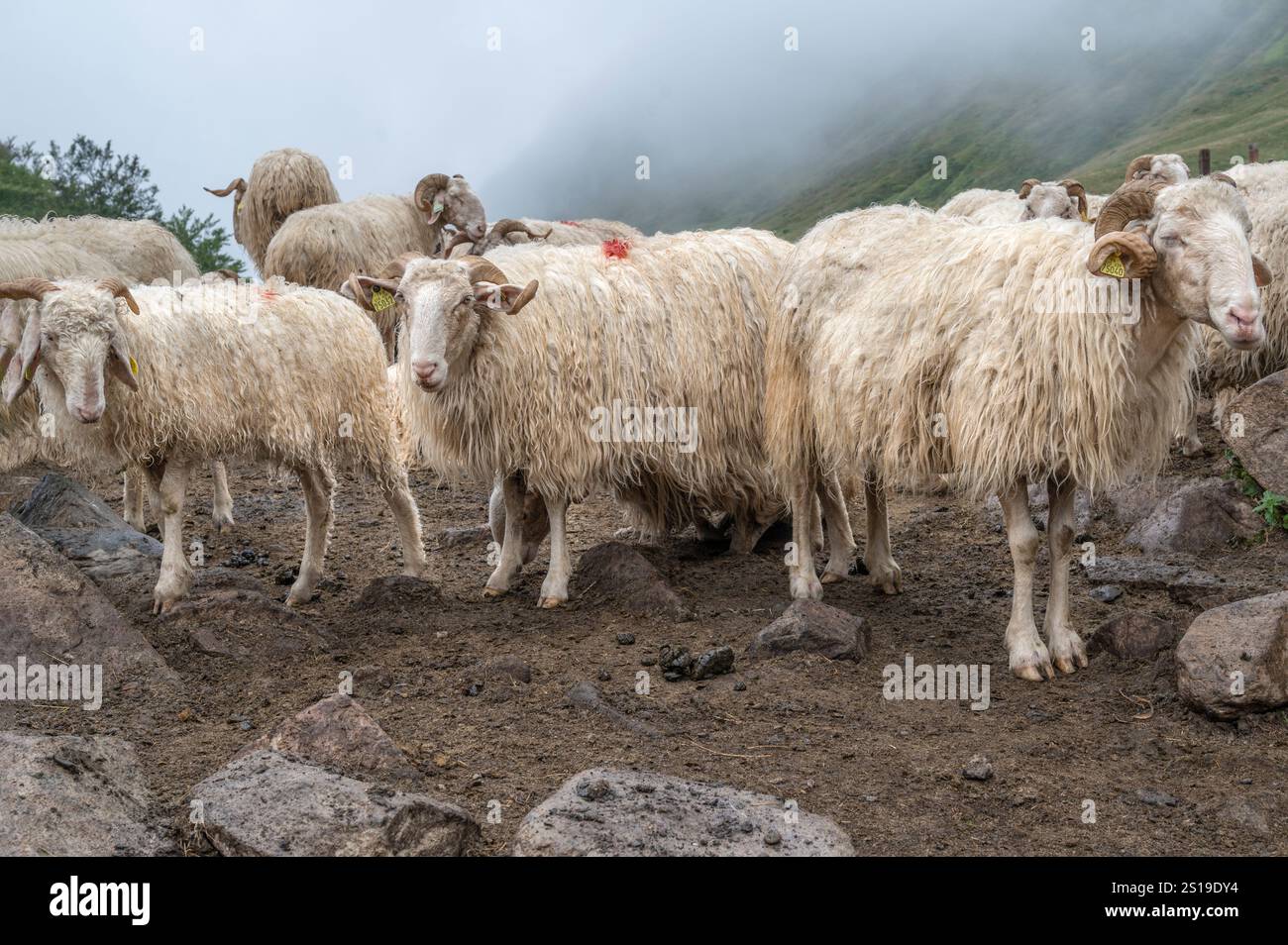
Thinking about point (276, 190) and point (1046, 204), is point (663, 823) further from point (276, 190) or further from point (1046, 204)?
point (276, 190)

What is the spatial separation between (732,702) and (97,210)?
1069 inches

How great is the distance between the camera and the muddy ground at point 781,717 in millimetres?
5176

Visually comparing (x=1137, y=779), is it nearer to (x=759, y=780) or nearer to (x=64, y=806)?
(x=759, y=780)

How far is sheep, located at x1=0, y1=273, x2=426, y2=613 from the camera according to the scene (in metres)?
7.68

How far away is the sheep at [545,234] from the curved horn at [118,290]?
489 centimetres

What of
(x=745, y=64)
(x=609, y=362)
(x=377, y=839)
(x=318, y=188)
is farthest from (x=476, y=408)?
(x=745, y=64)

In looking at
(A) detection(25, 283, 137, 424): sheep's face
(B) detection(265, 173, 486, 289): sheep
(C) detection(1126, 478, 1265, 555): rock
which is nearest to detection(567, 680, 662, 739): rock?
(A) detection(25, 283, 137, 424): sheep's face

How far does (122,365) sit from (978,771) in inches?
216

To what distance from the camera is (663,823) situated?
4.68m

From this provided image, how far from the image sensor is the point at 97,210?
29.1 metres

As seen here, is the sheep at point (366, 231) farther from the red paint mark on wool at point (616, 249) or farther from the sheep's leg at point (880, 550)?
the sheep's leg at point (880, 550)

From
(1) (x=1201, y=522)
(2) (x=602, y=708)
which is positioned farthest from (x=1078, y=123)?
(2) (x=602, y=708)

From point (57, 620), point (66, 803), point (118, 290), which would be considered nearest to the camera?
point (66, 803)

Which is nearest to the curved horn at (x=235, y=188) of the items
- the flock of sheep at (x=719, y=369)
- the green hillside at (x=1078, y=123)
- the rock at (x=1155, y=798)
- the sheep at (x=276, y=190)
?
the sheep at (x=276, y=190)
